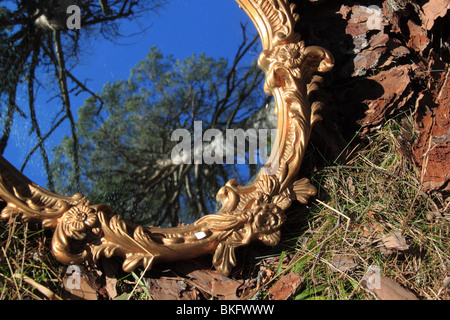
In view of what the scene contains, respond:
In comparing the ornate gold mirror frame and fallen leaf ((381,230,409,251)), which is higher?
Answer: the ornate gold mirror frame

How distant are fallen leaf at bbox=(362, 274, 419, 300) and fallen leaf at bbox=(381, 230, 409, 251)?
0.26 ft

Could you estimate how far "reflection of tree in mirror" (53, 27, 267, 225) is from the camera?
1.09 m

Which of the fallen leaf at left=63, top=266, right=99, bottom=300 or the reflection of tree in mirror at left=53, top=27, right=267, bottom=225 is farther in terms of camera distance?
the reflection of tree in mirror at left=53, top=27, right=267, bottom=225

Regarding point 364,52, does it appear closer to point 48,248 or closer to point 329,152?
point 329,152

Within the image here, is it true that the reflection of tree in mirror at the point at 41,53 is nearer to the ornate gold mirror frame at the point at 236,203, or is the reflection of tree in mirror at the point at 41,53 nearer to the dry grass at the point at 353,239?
the ornate gold mirror frame at the point at 236,203

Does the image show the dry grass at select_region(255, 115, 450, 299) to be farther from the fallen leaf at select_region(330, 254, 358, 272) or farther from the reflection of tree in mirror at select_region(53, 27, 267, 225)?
the reflection of tree in mirror at select_region(53, 27, 267, 225)

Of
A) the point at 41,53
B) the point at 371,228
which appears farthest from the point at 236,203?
the point at 41,53

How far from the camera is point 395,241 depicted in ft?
3.34

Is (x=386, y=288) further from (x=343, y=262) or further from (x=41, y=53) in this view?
(x=41, y=53)

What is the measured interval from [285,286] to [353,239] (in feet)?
0.67

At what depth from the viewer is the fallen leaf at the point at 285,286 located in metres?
0.99

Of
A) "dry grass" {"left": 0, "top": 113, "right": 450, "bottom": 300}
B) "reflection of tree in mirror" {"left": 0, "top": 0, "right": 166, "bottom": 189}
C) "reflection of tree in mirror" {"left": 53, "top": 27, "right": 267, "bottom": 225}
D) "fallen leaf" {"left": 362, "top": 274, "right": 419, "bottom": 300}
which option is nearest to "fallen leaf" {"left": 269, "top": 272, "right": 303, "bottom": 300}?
"dry grass" {"left": 0, "top": 113, "right": 450, "bottom": 300}

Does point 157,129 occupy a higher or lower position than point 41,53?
lower

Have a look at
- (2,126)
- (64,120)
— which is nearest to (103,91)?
(64,120)
